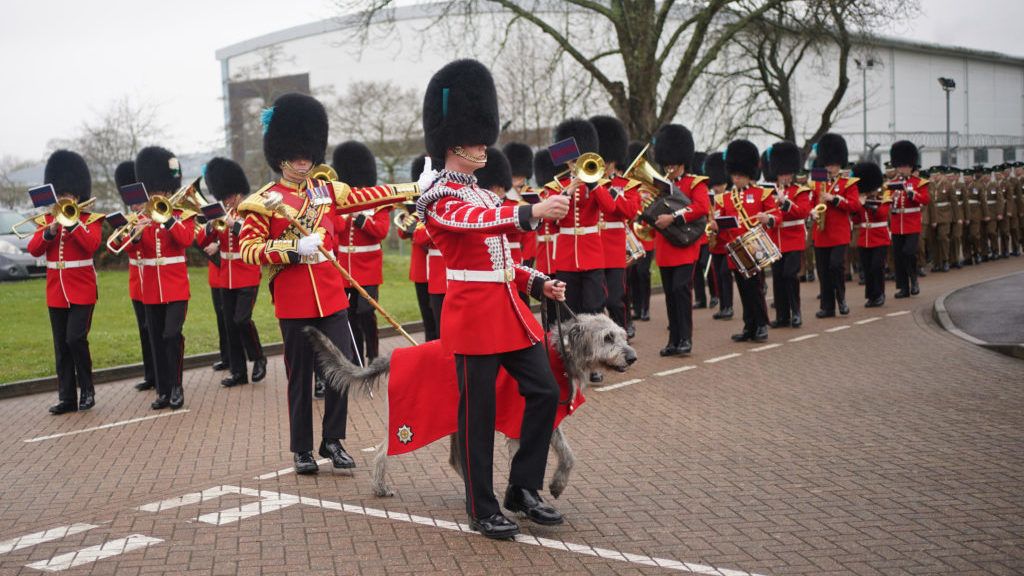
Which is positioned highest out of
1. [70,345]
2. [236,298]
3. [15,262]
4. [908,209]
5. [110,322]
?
[908,209]

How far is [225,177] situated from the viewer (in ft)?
38.1

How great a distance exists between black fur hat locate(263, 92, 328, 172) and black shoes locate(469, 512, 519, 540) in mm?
2790

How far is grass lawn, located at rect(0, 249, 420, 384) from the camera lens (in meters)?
12.7

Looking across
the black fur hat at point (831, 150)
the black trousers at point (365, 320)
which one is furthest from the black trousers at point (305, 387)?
the black fur hat at point (831, 150)

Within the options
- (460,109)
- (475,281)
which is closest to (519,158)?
(460,109)

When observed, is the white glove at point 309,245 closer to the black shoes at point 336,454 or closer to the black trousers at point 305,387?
the black trousers at point 305,387

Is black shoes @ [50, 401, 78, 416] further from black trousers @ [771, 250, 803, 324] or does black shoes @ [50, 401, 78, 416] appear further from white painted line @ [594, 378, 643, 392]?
black trousers @ [771, 250, 803, 324]

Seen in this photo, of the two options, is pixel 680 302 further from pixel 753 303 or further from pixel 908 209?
pixel 908 209

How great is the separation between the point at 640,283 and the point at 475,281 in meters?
9.92

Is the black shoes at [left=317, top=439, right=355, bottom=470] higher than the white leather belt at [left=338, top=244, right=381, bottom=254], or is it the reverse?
the white leather belt at [left=338, top=244, right=381, bottom=254]

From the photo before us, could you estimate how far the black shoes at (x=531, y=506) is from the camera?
5625mm

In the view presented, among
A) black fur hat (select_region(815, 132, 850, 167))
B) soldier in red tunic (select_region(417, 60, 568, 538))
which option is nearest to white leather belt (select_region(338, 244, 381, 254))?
soldier in red tunic (select_region(417, 60, 568, 538))

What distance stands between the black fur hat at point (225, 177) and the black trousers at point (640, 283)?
221 inches

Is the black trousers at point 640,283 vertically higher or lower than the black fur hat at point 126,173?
lower
